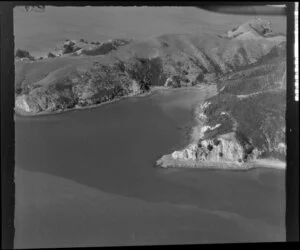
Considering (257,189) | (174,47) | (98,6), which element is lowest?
(257,189)

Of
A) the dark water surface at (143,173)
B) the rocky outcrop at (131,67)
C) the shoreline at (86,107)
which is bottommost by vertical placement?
the dark water surface at (143,173)

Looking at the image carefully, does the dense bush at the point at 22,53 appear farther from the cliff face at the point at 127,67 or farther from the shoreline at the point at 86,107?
the shoreline at the point at 86,107

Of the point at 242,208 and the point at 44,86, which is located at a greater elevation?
the point at 44,86

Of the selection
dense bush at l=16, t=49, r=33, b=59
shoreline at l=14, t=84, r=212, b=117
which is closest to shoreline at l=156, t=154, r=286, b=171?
shoreline at l=14, t=84, r=212, b=117

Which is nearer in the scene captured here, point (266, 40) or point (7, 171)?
point (7, 171)

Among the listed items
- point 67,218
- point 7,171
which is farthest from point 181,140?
point 7,171

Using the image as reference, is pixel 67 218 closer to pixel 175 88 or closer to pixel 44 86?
pixel 44 86

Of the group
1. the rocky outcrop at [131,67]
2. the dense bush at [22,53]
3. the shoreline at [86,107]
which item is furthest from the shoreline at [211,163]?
the dense bush at [22,53]
